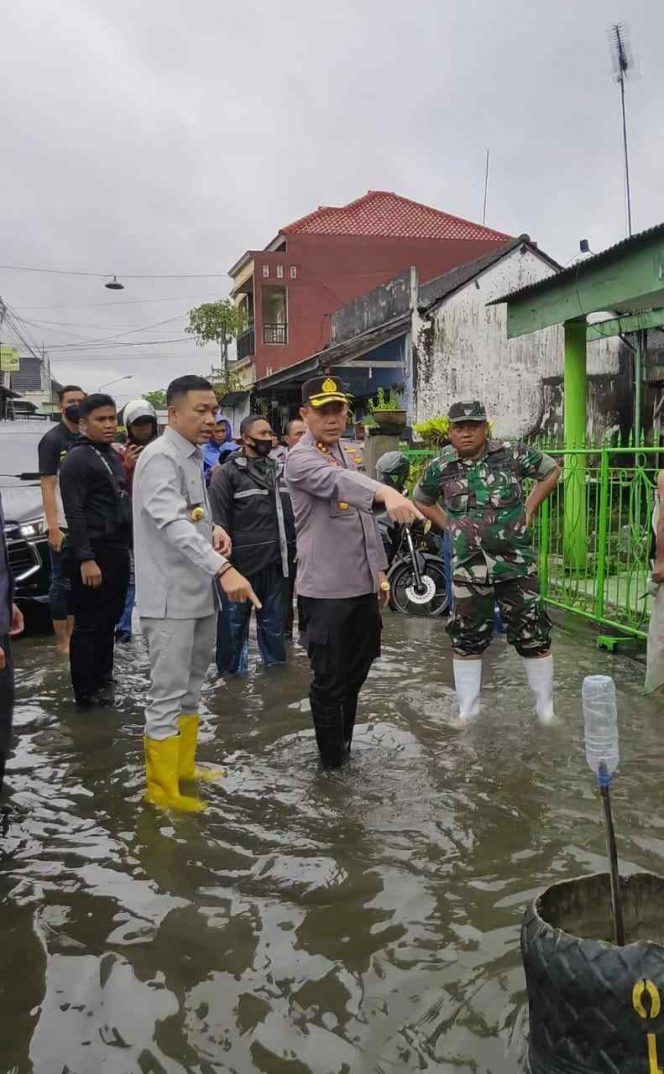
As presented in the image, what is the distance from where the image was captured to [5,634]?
3.68 m

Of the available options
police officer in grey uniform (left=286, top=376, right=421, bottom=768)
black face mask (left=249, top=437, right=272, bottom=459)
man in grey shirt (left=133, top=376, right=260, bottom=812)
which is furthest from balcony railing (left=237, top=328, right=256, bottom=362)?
man in grey shirt (left=133, top=376, right=260, bottom=812)

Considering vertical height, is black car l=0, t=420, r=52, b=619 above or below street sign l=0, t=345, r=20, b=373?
below

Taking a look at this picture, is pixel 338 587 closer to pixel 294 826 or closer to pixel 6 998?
pixel 294 826

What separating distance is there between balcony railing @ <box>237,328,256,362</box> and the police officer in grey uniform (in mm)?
31214

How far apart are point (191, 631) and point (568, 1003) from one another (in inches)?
98.0

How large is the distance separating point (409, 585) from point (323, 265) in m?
26.8

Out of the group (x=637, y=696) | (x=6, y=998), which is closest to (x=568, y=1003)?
(x=6, y=998)

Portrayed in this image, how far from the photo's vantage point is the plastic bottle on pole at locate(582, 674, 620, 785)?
2.08m

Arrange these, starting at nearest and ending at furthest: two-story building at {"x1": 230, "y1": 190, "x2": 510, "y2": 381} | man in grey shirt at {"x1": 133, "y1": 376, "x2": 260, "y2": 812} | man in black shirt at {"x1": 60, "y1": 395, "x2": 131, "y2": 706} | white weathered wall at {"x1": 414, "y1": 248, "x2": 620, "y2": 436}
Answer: man in grey shirt at {"x1": 133, "y1": 376, "x2": 260, "y2": 812} → man in black shirt at {"x1": 60, "y1": 395, "x2": 131, "y2": 706} → white weathered wall at {"x1": 414, "y1": 248, "x2": 620, "y2": 436} → two-story building at {"x1": 230, "y1": 190, "x2": 510, "y2": 381}

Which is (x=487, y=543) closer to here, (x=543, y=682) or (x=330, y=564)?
(x=543, y=682)

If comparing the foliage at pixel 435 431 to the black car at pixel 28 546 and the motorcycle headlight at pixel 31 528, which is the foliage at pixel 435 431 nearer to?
the black car at pixel 28 546

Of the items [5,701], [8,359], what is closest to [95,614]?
[5,701]

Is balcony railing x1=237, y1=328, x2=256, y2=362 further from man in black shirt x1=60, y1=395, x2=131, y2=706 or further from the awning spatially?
man in black shirt x1=60, y1=395, x2=131, y2=706

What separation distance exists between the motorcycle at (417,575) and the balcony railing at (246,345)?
27.1 m
